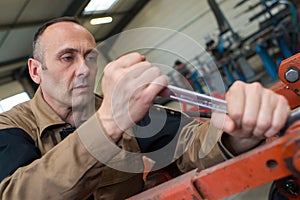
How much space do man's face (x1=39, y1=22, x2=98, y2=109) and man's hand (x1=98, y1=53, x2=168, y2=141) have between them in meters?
0.49

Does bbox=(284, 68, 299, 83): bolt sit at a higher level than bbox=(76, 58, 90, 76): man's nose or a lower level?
lower

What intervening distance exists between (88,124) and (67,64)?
0.54m

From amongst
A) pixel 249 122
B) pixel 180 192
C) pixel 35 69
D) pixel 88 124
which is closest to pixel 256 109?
pixel 249 122

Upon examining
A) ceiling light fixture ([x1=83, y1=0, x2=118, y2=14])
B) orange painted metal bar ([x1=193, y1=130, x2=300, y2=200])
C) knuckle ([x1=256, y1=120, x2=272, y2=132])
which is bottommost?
orange painted metal bar ([x1=193, y1=130, x2=300, y2=200])

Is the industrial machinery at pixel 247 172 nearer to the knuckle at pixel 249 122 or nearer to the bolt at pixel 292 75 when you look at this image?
the knuckle at pixel 249 122

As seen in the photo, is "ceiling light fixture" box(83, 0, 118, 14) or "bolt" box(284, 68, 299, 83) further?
"ceiling light fixture" box(83, 0, 118, 14)

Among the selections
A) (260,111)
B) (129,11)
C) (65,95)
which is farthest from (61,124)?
(129,11)

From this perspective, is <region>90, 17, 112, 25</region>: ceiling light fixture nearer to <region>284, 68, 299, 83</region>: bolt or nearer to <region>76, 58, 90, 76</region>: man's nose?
<region>76, 58, 90, 76</region>: man's nose

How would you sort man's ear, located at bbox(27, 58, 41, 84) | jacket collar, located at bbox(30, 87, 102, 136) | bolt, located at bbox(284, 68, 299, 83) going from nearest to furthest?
jacket collar, located at bbox(30, 87, 102, 136) → bolt, located at bbox(284, 68, 299, 83) → man's ear, located at bbox(27, 58, 41, 84)

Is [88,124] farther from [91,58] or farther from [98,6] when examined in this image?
[98,6]

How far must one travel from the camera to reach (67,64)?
3.39ft

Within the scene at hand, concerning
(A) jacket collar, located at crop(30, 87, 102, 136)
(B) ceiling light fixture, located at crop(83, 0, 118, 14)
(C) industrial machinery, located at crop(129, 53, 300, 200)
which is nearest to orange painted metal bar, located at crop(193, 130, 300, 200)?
(C) industrial machinery, located at crop(129, 53, 300, 200)

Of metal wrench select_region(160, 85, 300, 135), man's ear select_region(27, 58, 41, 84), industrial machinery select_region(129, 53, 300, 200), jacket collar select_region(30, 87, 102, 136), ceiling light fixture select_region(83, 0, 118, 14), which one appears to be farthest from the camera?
ceiling light fixture select_region(83, 0, 118, 14)

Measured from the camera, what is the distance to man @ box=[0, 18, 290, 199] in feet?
1.64
